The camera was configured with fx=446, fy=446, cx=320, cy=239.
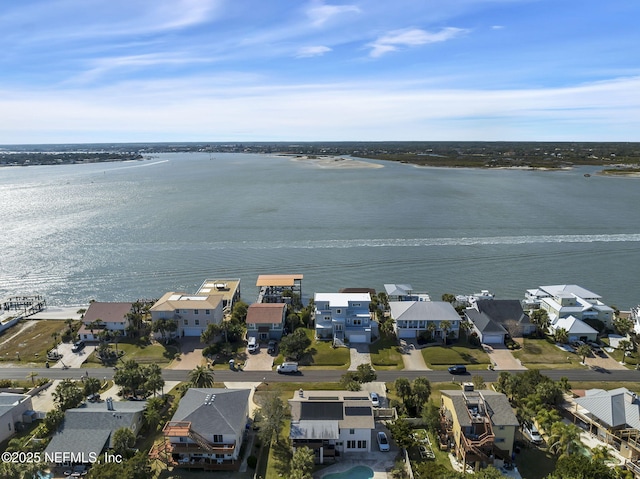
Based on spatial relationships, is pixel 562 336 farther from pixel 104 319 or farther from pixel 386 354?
pixel 104 319

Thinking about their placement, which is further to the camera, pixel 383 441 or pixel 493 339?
pixel 493 339

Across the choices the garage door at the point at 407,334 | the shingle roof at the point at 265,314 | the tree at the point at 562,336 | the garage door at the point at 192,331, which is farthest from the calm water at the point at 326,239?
the garage door at the point at 407,334

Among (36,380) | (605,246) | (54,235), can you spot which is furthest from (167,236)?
(605,246)

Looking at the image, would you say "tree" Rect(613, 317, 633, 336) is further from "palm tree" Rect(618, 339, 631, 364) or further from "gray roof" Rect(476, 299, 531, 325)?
"gray roof" Rect(476, 299, 531, 325)

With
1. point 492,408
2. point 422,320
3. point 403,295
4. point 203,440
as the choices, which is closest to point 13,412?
point 203,440

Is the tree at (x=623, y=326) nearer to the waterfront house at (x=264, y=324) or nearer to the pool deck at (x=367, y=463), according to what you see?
the pool deck at (x=367, y=463)

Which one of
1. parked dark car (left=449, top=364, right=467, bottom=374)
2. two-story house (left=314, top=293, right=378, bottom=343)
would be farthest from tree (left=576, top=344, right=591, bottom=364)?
two-story house (left=314, top=293, right=378, bottom=343)
